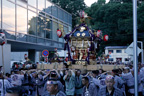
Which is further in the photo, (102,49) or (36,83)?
(102,49)

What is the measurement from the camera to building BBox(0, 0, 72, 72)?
70.9 feet

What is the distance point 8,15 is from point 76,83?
1416 cm

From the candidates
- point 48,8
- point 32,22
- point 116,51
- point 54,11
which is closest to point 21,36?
point 32,22

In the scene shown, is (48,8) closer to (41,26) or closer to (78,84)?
(41,26)

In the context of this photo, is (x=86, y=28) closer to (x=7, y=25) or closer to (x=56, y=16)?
(x=7, y=25)

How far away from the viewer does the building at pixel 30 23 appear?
21609mm

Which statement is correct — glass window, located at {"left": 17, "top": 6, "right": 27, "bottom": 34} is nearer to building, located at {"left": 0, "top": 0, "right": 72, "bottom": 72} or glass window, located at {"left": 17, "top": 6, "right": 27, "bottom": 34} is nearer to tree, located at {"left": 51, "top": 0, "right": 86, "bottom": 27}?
building, located at {"left": 0, "top": 0, "right": 72, "bottom": 72}

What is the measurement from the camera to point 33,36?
27.3 m

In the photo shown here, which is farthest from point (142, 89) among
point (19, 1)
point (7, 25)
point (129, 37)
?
point (129, 37)

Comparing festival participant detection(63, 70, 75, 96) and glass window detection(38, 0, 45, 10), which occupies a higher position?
glass window detection(38, 0, 45, 10)

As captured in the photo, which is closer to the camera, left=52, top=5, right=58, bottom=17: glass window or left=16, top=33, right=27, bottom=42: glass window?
left=16, top=33, right=27, bottom=42: glass window

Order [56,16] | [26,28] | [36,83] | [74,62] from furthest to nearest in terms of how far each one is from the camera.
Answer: [56,16], [26,28], [74,62], [36,83]

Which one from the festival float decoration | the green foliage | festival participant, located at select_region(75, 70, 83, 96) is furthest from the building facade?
festival participant, located at select_region(75, 70, 83, 96)

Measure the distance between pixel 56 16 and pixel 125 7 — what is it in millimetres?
14435
